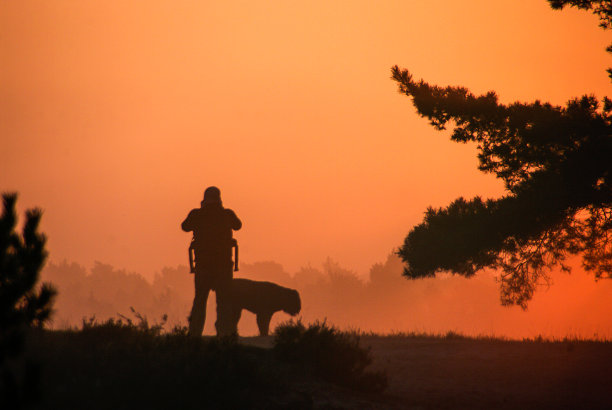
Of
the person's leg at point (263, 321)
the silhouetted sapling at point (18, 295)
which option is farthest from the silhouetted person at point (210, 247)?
the person's leg at point (263, 321)

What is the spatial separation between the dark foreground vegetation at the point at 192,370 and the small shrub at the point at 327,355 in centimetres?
1

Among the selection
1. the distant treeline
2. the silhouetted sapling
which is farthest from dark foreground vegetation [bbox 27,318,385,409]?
the distant treeline

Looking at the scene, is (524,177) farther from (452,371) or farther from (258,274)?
(258,274)

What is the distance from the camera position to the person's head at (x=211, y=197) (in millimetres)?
12992

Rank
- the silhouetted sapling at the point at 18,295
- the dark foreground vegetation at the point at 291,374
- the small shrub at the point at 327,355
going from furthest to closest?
the small shrub at the point at 327,355
the dark foreground vegetation at the point at 291,374
the silhouetted sapling at the point at 18,295

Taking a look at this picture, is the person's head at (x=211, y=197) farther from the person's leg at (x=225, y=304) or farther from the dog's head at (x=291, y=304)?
the dog's head at (x=291, y=304)

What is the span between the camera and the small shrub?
10.1 m

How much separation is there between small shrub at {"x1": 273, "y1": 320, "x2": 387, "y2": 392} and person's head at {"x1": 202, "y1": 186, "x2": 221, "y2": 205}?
10.7 ft

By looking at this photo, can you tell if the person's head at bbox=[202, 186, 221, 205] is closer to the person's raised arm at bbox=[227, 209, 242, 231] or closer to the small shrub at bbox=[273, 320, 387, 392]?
the person's raised arm at bbox=[227, 209, 242, 231]

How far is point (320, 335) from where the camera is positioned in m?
10.6

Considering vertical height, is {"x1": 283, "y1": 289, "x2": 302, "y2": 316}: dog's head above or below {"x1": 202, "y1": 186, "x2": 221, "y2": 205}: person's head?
below

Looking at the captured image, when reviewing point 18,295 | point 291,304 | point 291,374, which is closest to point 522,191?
point 291,304

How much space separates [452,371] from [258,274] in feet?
492

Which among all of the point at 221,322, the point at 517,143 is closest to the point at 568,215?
the point at 517,143
